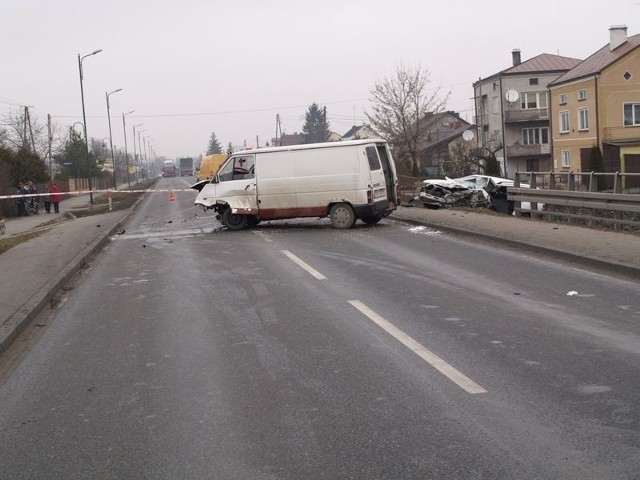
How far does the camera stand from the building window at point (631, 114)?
157ft

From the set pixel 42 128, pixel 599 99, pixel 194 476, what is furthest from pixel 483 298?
pixel 42 128

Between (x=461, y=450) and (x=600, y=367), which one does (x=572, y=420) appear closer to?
(x=461, y=450)

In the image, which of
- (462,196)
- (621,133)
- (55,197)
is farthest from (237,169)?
(621,133)

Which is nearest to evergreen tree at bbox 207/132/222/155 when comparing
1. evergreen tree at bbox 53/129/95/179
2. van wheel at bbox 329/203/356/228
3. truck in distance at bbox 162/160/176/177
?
truck in distance at bbox 162/160/176/177

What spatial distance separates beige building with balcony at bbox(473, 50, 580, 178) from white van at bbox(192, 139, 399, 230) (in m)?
47.5

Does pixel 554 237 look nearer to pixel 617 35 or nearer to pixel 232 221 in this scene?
pixel 232 221

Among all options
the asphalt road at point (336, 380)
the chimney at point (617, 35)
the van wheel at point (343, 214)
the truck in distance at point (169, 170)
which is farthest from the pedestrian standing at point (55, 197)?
→ the truck in distance at point (169, 170)

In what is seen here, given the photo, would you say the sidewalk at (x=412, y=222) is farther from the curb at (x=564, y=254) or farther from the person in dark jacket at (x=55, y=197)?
the person in dark jacket at (x=55, y=197)

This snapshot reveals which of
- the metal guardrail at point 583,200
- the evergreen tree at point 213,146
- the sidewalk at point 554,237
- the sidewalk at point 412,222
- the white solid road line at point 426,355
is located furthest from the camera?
the evergreen tree at point 213,146

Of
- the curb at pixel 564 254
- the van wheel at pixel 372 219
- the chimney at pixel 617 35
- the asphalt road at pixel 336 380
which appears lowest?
the asphalt road at pixel 336 380

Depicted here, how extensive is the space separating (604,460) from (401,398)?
5.32 feet

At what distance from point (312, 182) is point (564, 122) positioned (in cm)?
3780

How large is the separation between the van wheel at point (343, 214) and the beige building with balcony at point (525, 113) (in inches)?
1882

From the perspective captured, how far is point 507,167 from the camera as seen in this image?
67625mm
